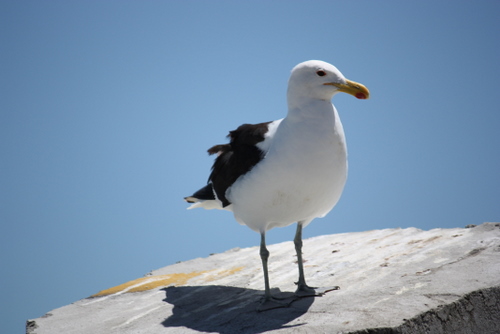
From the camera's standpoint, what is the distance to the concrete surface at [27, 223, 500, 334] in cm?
490

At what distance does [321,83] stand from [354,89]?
0.35 metres

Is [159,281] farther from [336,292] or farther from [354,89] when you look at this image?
[354,89]

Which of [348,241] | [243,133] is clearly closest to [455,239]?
[348,241]

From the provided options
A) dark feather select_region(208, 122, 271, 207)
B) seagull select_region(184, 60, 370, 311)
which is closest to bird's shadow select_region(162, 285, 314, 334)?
seagull select_region(184, 60, 370, 311)

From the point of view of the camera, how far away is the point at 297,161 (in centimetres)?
539

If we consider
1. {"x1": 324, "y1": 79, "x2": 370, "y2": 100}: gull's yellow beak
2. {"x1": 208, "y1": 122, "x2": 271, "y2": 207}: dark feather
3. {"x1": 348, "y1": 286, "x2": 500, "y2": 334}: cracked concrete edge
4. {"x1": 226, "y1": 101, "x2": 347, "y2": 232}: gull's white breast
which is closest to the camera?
{"x1": 348, "y1": 286, "x2": 500, "y2": 334}: cracked concrete edge

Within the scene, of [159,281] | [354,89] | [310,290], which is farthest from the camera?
[159,281]

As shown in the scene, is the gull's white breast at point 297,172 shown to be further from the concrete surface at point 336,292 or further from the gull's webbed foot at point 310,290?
the concrete surface at point 336,292

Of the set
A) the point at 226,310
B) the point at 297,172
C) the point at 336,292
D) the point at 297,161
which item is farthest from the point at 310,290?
the point at 297,161

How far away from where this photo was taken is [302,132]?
5508 millimetres

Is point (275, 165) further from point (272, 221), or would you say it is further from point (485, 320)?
point (485, 320)

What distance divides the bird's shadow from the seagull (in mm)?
175

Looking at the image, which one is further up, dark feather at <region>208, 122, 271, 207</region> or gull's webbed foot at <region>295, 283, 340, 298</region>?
dark feather at <region>208, 122, 271, 207</region>

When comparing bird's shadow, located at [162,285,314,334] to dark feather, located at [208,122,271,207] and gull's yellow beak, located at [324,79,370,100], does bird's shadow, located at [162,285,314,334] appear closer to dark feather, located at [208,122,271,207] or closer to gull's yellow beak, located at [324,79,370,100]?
dark feather, located at [208,122,271,207]
